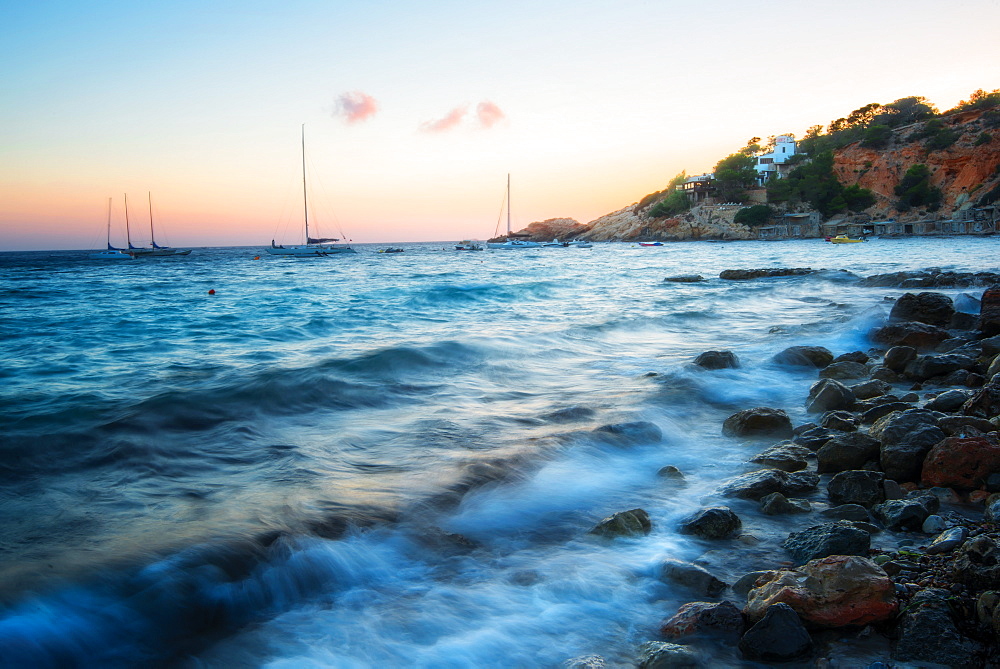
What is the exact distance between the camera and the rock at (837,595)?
8.87 ft

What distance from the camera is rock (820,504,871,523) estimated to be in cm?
379

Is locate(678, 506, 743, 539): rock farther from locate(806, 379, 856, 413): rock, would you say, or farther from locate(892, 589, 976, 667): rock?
locate(806, 379, 856, 413): rock

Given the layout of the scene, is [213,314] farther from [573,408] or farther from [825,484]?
[825,484]

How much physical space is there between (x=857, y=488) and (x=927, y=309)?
913cm

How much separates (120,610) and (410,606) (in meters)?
1.73

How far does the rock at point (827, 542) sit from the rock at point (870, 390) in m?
3.72

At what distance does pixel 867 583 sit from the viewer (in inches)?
108

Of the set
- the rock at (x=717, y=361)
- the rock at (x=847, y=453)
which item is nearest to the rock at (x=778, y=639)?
the rock at (x=847, y=453)

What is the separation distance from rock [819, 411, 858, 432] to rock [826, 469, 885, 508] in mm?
1446

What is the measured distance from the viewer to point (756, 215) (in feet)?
281

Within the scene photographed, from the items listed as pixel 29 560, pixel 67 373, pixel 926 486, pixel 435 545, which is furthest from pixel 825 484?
pixel 67 373

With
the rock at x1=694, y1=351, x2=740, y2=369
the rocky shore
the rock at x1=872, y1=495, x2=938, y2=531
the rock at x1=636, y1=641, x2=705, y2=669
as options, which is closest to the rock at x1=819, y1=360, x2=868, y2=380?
the rocky shore

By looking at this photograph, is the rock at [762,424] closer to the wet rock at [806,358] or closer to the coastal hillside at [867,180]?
the wet rock at [806,358]

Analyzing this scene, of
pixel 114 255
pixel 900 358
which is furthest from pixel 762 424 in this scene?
pixel 114 255
